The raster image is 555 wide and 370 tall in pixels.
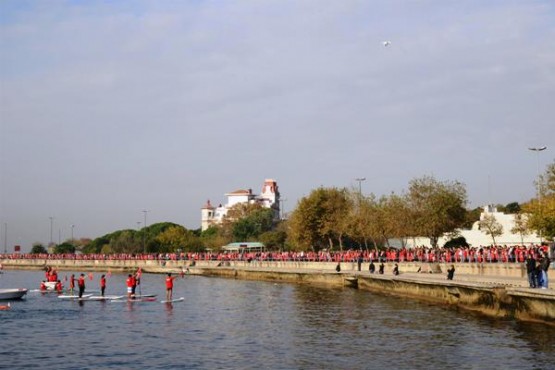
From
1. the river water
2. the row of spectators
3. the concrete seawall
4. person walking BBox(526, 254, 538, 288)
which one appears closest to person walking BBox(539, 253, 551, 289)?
person walking BBox(526, 254, 538, 288)

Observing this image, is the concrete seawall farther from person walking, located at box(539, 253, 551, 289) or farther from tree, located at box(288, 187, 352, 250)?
tree, located at box(288, 187, 352, 250)

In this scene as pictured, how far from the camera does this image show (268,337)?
34594 millimetres

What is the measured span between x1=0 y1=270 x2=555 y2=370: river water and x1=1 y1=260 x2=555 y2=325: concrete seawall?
3.55ft

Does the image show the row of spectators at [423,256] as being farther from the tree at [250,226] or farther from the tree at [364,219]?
the tree at [250,226]

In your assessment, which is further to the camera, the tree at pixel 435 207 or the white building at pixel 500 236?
the white building at pixel 500 236

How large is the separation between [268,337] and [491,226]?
6726 cm

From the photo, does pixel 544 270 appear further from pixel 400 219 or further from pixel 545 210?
pixel 400 219

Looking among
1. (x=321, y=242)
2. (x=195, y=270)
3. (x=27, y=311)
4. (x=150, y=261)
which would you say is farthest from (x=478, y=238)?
(x=27, y=311)

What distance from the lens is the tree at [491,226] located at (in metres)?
95.6

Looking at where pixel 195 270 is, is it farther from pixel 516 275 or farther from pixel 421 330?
pixel 421 330

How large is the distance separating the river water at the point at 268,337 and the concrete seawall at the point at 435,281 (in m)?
1.08

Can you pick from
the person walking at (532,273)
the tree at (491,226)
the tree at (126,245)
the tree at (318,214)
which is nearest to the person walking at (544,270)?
the person walking at (532,273)

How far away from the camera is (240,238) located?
17062 cm

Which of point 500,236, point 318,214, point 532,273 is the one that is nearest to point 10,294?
point 532,273
